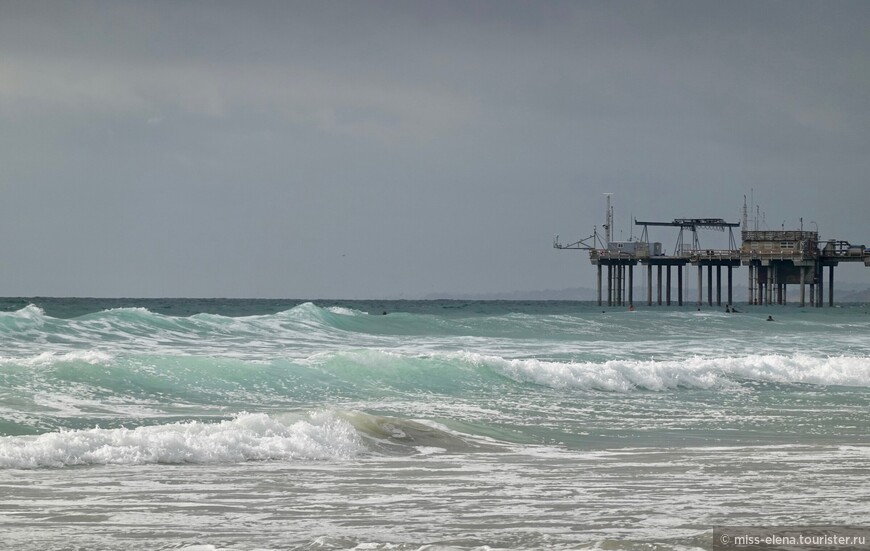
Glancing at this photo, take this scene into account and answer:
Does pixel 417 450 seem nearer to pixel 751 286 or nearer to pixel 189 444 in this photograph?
pixel 189 444

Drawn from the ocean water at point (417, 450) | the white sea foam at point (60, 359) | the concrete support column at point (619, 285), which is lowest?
the ocean water at point (417, 450)

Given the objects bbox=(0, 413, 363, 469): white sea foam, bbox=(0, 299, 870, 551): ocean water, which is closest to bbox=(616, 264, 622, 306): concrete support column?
bbox=(0, 299, 870, 551): ocean water

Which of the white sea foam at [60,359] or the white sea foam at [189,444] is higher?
the white sea foam at [60,359]

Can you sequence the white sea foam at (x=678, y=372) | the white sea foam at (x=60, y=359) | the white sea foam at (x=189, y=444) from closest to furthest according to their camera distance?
the white sea foam at (x=189, y=444) → the white sea foam at (x=60, y=359) → the white sea foam at (x=678, y=372)

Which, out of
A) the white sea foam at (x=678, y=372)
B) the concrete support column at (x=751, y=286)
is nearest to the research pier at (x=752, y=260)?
the concrete support column at (x=751, y=286)

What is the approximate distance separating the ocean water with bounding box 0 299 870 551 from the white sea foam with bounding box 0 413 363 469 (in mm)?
25

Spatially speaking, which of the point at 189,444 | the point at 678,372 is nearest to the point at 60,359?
the point at 189,444

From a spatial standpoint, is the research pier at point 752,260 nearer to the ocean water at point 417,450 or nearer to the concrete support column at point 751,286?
the concrete support column at point 751,286

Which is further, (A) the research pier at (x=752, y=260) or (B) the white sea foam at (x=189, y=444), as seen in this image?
(A) the research pier at (x=752, y=260)

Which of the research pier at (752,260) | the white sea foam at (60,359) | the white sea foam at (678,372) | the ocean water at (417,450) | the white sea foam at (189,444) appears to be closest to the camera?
the ocean water at (417,450)

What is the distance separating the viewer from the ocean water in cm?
914

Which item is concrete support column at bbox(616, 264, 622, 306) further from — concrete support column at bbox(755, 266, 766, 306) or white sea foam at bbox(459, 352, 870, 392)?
white sea foam at bbox(459, 352, 870, 392)

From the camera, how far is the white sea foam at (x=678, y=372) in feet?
78.0

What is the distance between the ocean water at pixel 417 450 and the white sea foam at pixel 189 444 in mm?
25
